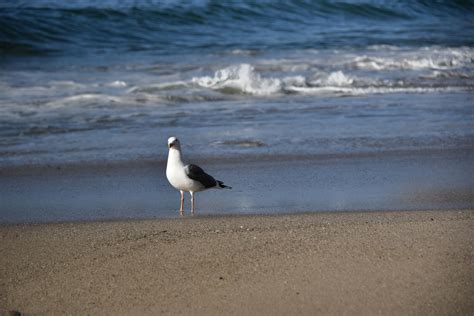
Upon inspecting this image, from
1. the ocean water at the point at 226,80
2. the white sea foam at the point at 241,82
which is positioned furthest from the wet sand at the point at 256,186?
the white sea foam at the point at 241,82

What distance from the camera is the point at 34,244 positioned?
518 cm

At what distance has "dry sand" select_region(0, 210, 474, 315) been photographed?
4020 mm

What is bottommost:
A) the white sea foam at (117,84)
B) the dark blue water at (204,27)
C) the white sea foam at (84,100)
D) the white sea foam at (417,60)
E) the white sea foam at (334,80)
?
the white sea foam at (84,100)

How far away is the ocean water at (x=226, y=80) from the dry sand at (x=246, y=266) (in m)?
2.61

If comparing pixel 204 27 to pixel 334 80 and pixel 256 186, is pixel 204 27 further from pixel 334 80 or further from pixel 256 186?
pixel 256 186

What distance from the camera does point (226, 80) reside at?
13.0m

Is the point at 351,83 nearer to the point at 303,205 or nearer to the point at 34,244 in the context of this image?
the point at 303,205

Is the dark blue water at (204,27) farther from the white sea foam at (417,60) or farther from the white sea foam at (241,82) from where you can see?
the white sea foam at (241,82)

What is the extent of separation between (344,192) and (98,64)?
9975 millimetres

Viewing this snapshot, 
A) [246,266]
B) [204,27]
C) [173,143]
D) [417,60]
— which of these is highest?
[204,27]

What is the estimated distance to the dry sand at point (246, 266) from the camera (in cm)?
402

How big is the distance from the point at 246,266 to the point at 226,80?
341 inches

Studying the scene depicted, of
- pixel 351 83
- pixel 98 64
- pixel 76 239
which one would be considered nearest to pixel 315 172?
pixel 76 239

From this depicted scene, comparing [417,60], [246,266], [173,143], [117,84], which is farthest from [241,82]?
[246,266]
